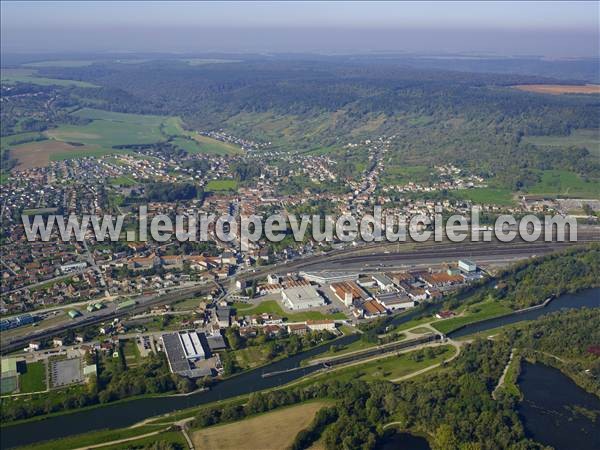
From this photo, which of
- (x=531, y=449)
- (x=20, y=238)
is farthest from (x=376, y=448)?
(x=20, y=238)

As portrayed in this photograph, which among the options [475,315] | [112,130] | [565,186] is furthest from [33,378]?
[112,130]

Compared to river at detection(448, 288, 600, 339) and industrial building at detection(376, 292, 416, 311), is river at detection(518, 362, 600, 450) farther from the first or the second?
industrial building at detection(376, 292, 416, 311)

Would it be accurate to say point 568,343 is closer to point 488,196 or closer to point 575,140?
point 488,196

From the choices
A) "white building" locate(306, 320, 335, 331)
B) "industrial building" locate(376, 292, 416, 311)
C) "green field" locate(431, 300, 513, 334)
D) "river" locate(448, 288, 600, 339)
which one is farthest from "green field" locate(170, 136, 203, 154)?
"river" locate(448, 288, 600, 339)

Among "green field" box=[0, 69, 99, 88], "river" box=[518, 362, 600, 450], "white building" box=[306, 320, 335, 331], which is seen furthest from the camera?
"green field" box=[0, 69, 99, 88]

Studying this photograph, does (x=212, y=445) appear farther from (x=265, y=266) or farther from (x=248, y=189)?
(x=248, y=189)

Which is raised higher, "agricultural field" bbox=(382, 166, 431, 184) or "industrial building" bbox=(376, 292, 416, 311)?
"agricultural field" bbox=(382, 166, 431, 184)

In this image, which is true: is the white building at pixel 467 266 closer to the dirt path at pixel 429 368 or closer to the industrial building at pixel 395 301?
the industrial building at pixel 395 301
